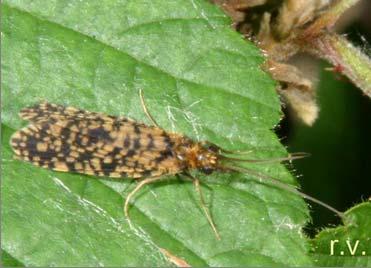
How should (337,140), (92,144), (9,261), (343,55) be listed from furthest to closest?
(337,140), (343,55), (92,144), (9,261)

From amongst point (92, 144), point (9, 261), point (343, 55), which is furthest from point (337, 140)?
point (9, 261)

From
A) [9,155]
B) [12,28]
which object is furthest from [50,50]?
[9,155]

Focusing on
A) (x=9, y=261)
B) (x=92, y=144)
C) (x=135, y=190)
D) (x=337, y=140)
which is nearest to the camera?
(x=9, y=261)

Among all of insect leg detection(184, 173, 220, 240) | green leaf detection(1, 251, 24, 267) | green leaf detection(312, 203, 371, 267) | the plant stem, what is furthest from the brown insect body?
the plant stem

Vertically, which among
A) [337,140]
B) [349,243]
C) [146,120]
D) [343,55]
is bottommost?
[349,243]

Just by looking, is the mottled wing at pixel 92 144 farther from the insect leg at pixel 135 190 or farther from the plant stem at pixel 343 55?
the plant stem at pixel 343 55

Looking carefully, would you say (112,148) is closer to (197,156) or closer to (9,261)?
(197,156)

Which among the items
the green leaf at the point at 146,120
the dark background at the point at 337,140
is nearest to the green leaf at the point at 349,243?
the green leaf at the point at 146,120
